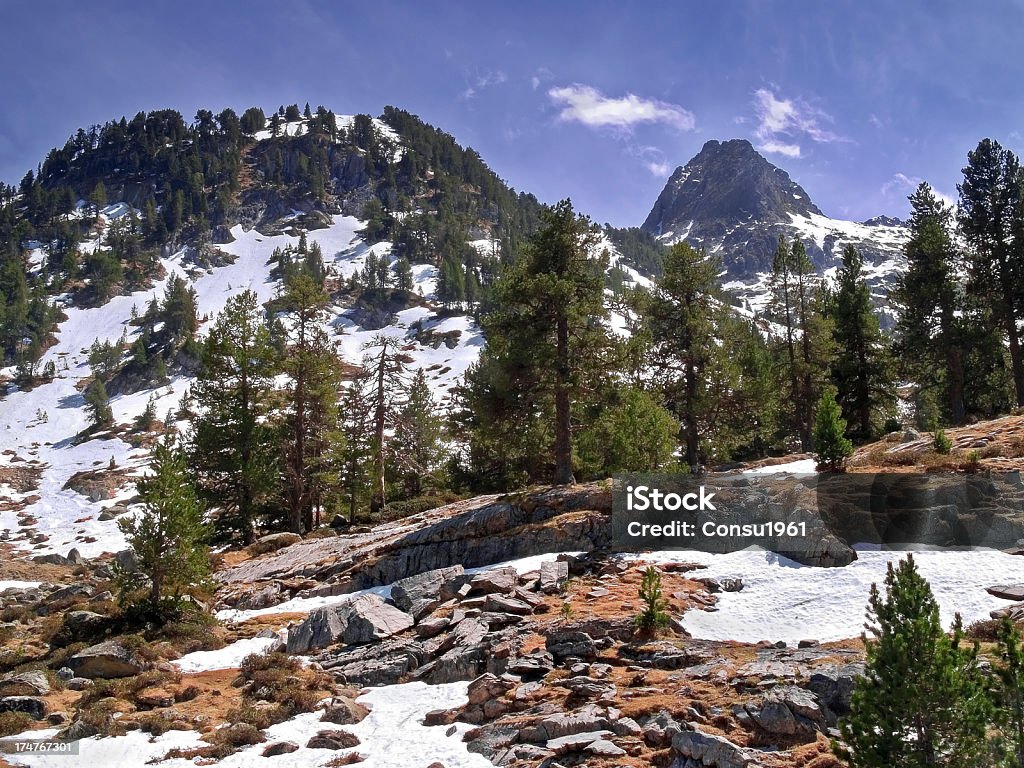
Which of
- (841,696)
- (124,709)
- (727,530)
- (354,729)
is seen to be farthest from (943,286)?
(124,709)

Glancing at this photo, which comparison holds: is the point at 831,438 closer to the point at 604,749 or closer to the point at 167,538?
the point at 604,749

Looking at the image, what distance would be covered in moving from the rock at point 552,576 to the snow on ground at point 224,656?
6.76 m

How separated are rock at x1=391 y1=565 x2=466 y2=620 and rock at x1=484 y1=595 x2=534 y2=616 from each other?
184cm

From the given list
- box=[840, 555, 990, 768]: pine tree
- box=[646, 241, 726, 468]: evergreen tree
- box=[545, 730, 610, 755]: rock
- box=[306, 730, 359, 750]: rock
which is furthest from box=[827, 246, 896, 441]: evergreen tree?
box=[306, 730, 359, 750]: rock

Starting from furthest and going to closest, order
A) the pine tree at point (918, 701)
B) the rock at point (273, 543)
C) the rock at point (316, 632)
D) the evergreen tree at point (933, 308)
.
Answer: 1. the evergreen tree at point (933, 308)
2. the rock at point (273, 543)
3. the rock at point (316, 632)
4. the pine tree at point (918, 701)

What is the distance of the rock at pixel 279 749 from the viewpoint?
393 inches

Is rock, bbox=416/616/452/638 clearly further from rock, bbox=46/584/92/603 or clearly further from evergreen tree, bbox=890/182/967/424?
evergreen tree, bbox=890/182/967/424

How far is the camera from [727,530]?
17.1 meters

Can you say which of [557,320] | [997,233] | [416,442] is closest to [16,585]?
[416,442]

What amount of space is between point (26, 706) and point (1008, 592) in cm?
1820

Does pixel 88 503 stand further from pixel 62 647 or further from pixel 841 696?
pixel 841 696

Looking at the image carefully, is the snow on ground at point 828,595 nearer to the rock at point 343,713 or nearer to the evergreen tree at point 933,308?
the rock at point 343,713

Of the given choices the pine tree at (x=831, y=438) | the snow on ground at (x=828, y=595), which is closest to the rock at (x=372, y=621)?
the snow on ground at (x=828, y=595)

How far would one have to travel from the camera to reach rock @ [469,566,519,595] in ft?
51.4
